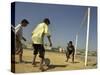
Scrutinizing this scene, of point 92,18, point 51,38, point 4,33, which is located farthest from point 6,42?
point 92,18

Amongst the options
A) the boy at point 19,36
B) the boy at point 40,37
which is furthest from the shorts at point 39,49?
the boy at point 19,36

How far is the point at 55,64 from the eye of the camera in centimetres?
190

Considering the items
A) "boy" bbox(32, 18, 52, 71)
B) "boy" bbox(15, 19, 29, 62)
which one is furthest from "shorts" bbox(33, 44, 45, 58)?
"boy" bbox(15, 19, 29, 62)

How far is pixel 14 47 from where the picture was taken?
5.81 feet

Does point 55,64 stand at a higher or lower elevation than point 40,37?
lower

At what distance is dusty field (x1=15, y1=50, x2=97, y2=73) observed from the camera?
1796 millimetres

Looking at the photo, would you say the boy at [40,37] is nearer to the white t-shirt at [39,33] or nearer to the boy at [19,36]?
the white t-shirt at [39,33]

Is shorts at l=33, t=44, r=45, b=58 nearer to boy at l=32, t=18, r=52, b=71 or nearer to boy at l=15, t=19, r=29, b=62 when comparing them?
boy at l=32, t=18, r=52, b=71

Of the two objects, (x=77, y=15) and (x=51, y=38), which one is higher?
(x=77, y=15)

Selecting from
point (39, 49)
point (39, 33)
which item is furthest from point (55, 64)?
point (39, 33)

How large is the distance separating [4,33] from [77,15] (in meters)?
0.67

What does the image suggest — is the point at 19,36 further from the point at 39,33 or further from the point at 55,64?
the point at 55,64

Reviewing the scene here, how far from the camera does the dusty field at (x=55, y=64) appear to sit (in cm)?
180

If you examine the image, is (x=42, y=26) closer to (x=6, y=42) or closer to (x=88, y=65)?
(x=6, y=42)
